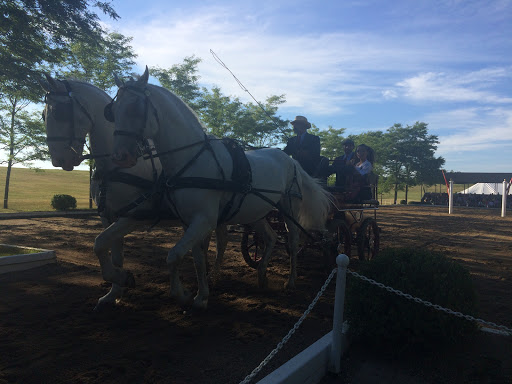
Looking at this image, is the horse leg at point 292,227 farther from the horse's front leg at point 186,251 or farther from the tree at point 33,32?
the tree at point 33,32

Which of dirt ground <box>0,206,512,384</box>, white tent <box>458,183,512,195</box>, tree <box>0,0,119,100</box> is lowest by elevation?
dirt ground <box>0,206,512,384</box>

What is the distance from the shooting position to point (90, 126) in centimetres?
402

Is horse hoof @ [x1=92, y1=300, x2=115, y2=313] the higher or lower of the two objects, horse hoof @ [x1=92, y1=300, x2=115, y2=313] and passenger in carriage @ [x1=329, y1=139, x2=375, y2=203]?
the lower

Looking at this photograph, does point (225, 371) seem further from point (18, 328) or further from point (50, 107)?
point (50, 107)

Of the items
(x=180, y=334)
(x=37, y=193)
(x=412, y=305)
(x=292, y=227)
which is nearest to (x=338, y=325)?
(x=412, y=305)

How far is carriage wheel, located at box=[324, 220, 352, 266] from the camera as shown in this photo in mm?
6374

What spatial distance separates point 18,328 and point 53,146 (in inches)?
75.8

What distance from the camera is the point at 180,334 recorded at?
361 centimetres

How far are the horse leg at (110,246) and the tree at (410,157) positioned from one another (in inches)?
1722

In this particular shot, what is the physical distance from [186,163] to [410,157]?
48.1 meters

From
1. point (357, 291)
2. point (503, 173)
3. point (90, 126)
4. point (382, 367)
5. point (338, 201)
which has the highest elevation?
point (503, 173)

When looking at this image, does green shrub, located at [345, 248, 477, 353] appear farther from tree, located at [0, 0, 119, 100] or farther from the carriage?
tree, located at [0, 0, 119, 100]

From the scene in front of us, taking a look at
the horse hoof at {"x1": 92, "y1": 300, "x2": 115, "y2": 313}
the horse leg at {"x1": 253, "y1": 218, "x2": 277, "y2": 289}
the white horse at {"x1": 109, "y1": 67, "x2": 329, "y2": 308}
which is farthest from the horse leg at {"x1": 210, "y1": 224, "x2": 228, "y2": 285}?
the horse hoof at {"x1": 92, "y1": 300, "x2": 115, "y2": 313}

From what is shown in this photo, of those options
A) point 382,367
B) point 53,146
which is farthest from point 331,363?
point 53,146
